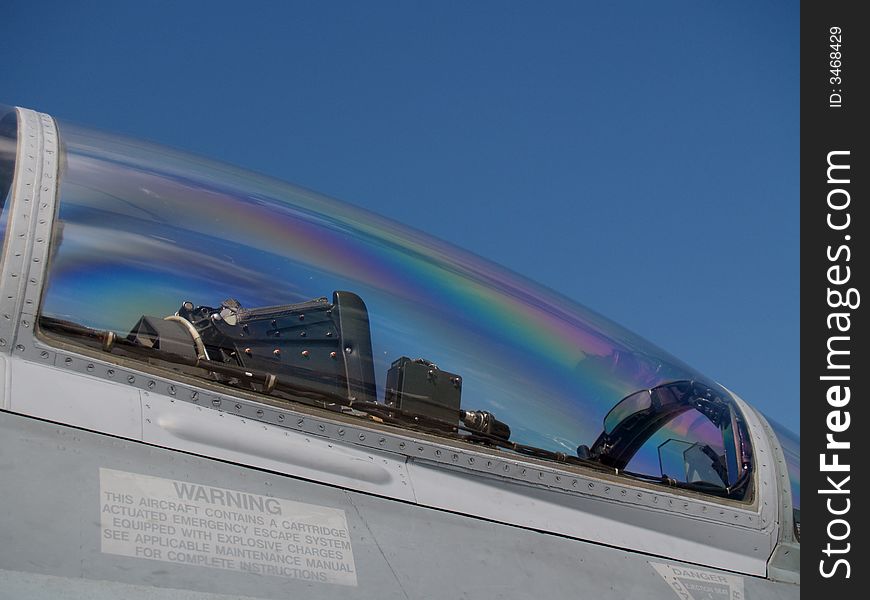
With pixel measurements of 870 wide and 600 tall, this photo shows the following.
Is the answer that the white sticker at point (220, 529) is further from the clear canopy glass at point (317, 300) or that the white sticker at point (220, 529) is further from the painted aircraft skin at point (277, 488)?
the clear canopy glass at point (317, 300)

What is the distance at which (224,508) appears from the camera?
3.41 meters

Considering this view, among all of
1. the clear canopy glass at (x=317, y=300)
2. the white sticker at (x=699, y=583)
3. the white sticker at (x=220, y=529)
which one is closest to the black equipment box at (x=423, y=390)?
the clear canopy glass at (x=317, y=300)

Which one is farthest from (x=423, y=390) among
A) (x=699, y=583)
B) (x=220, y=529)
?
(x=699, y=583)

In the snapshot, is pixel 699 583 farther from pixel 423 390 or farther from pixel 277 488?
pixel 277 488

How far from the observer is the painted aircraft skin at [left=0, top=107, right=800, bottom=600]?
3.16 meters

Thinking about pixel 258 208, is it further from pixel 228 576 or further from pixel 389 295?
pixel 228 576

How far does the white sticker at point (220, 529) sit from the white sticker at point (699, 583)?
55.0 inches

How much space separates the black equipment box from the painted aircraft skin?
1.2 inches

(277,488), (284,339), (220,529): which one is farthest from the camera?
(284,339)

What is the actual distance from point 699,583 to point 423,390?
1.35 m

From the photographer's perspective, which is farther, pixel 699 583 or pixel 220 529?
pixel 699 583

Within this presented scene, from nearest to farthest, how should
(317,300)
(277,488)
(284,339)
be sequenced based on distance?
(277,488) < (284,339) < (317,300)

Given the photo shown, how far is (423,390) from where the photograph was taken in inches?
164
